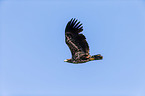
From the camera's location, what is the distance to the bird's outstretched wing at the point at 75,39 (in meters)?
12.5

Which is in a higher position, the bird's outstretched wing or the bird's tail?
the bird's outstretched wing

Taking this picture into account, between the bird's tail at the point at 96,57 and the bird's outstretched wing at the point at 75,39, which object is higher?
the bird's outstretched wing at the point at 75,39

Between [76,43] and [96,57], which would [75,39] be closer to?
[76,43]

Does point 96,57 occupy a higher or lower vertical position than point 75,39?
lower

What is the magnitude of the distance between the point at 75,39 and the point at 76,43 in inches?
13.0

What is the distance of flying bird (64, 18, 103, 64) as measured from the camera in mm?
12547

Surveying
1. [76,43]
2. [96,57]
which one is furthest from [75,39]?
[96,57]

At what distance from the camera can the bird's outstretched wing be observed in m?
12.5

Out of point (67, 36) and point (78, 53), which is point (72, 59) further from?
point (67, 36)

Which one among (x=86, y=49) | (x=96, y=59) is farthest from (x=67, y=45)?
(x=96, y=59)

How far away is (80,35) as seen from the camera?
492 inches

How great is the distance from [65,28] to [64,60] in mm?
2670

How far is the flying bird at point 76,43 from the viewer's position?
1255 centimetres

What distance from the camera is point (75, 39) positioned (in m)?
12.7
